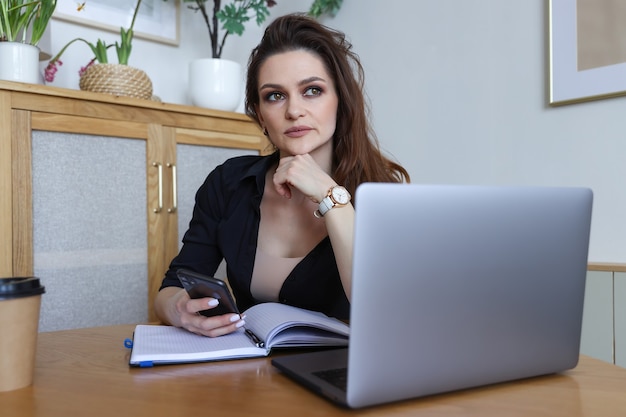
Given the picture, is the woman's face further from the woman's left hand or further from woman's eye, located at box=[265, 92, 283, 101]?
the woman's left hand

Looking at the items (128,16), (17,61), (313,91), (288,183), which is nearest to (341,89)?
(313,91)

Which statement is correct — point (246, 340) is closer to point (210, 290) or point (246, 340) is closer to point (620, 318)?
point (210, 290)

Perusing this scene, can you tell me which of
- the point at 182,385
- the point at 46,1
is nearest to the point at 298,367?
the point at 182,385

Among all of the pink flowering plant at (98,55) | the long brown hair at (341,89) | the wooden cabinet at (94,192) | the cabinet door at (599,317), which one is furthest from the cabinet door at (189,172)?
the cabinet door at (599,317)

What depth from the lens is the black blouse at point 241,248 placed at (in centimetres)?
134

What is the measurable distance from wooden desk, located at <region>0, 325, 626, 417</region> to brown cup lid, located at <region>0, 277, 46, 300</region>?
12 cm

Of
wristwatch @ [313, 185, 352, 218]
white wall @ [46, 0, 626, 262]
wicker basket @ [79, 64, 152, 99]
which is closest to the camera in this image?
wristwatch @ [313, 185, 352, 218]

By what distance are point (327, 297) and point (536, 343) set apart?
73 centimetres

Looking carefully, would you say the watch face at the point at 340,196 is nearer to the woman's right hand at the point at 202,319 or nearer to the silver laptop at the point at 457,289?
the woman's right hand at the point at 202,319

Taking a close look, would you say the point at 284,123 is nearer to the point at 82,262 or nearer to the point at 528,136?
the point at 528,136

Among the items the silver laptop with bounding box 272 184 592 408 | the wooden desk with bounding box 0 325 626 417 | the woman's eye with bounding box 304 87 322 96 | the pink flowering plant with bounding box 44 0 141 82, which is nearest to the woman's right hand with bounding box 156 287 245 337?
the wooden desk with bounding box 0 325 626 417

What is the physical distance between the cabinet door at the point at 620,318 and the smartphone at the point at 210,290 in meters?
1.21

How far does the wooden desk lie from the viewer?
2.00 ft

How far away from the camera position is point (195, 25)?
280cm
